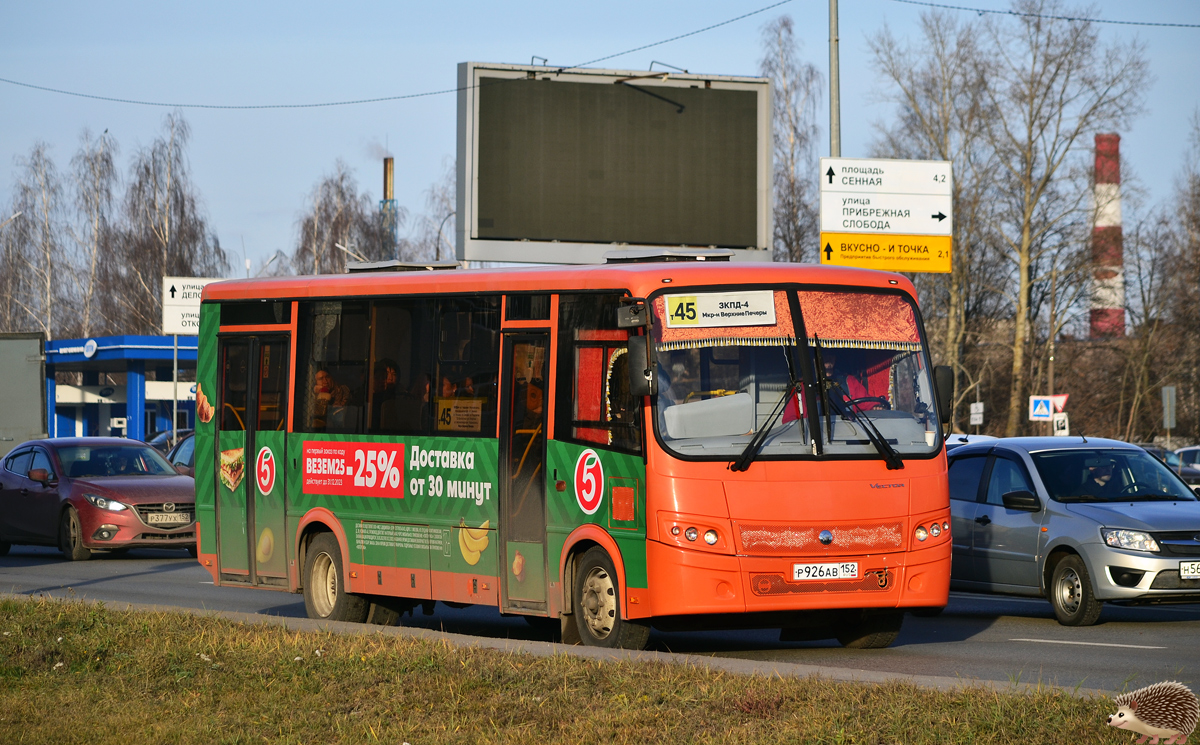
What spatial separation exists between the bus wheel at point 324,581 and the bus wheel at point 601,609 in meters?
2.97

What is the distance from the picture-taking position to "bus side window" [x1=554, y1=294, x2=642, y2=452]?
10750mm

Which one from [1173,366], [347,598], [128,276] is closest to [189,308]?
[128,276]

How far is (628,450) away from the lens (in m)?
10.6

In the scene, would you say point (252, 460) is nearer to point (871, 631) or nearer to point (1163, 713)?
point (871, 631)

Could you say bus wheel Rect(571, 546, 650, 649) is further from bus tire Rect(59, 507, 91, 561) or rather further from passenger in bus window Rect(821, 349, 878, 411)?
bus tire Rect(59, 507, 91, 561)

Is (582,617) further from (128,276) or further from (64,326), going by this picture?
(64,326)

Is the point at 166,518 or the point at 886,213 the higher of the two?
the point at 886,213

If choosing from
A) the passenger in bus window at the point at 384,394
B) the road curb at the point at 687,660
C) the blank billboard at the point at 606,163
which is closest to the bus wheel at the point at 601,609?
the road curb at the point at 687,660

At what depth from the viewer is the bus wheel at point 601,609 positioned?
A: 10625mm

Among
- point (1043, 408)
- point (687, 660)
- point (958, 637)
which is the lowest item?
point (958, 637)

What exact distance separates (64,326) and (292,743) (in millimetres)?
75373

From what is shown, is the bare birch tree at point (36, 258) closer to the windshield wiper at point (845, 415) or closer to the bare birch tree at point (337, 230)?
the bare birch tree at point (337, 230)

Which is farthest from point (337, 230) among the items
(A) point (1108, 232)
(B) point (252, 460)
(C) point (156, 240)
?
(B) point (252, 460)

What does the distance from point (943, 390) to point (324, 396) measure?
17.3 feet
